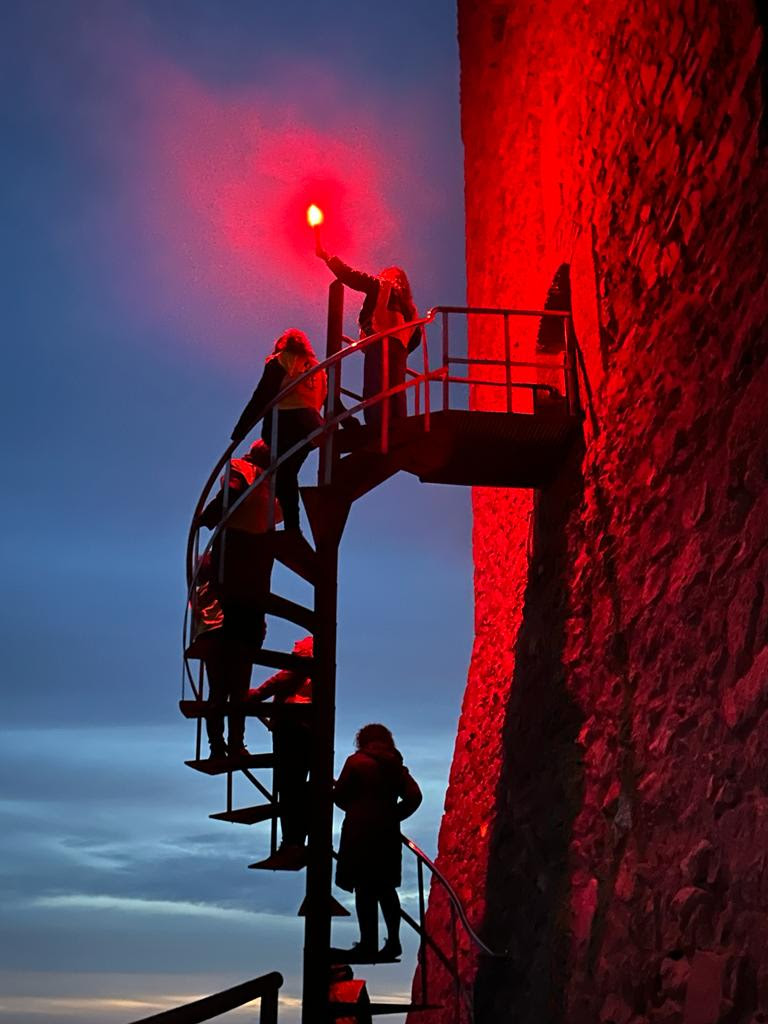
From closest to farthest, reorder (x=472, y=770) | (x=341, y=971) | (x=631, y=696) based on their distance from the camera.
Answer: (x=631, y=696) → (x=341, y=971) → (x=472, y=770)

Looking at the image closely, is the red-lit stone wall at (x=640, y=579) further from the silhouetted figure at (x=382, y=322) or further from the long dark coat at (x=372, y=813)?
the silhouetted figure at (x=382, y=322)

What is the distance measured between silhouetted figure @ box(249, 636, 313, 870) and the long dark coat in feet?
1.31

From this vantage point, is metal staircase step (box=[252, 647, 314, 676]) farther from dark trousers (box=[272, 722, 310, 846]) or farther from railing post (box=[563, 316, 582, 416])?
railing post (box=[563, 316, 582, 416])

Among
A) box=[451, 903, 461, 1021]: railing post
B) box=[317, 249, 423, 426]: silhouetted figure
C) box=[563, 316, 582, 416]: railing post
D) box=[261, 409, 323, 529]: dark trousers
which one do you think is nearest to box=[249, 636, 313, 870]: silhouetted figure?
box=[261, 409, 323, 529]: dark trousers

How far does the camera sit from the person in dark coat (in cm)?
617

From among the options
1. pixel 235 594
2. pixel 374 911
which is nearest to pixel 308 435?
pixel 235 594

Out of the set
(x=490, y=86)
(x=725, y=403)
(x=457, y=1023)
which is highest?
(x=490, y=86)

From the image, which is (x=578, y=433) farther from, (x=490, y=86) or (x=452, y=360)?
(x=490, y=86)

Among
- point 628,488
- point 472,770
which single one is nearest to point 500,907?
point 472,770

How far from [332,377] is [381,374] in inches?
17.1

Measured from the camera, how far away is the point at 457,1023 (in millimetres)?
6828

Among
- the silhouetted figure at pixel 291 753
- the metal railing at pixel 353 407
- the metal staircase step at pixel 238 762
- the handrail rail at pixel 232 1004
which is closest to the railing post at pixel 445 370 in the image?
the metal railing at pixel 353 407

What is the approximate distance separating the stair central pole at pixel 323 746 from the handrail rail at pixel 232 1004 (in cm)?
216

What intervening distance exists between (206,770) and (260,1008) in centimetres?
290
